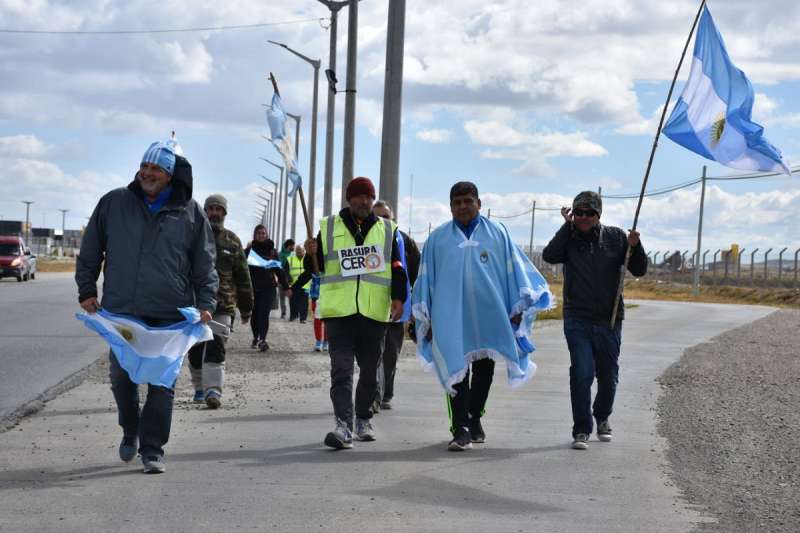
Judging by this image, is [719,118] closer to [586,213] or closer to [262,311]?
[586,213]

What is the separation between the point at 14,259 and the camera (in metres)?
53.8

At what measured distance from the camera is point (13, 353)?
1758 cm

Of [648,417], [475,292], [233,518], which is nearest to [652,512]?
[233,518]

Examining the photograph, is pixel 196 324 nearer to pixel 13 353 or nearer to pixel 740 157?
pixel 740 157

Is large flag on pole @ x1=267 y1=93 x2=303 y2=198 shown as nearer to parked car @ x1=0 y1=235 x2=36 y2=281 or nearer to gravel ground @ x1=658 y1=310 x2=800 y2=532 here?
gravel ground @ x1=658 y1=310 x2=800 y2=532

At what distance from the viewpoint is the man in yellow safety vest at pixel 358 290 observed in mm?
9266

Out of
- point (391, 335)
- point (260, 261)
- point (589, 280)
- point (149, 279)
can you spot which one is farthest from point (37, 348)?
point (149, 279)

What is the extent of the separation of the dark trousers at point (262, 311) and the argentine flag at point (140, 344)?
35.5 feet

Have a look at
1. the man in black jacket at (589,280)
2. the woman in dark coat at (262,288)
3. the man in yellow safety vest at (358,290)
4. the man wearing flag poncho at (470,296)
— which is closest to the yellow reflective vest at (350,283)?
the man in yellow safety vest at (358,290)

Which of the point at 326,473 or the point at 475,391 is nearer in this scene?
the point at 326,473

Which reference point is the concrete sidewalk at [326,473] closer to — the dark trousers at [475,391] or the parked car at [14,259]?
the dark trousers at [475,391]

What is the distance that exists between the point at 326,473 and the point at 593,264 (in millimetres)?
2775

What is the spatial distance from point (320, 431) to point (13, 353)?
8.80 metres

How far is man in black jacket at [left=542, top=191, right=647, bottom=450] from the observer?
9.56m
